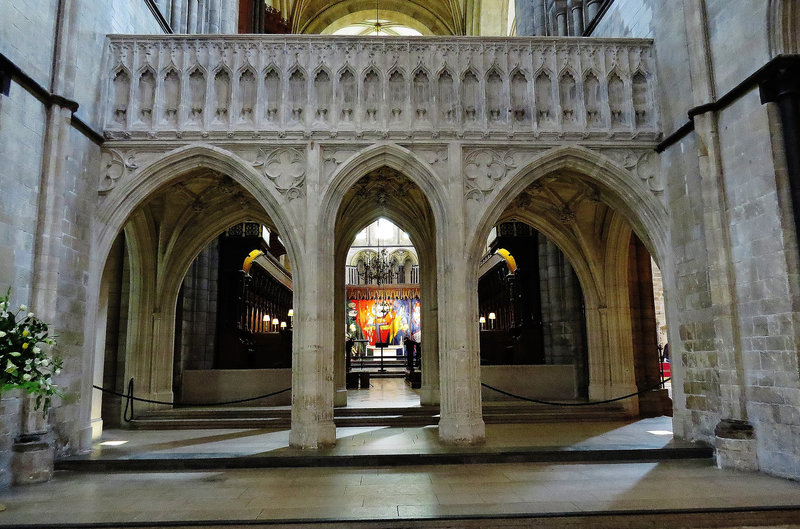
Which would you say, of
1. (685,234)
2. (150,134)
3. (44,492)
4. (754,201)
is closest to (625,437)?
(685,234)

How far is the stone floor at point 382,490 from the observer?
4.99 metres

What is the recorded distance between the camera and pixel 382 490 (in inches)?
229

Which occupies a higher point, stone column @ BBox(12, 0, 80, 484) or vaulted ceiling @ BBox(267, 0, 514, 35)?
vaulted ceiling @ BBox(267, 0, 514, 35)

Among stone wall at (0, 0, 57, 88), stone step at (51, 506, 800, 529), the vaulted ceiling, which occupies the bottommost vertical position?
stone step at (51, 506, 800, 529)

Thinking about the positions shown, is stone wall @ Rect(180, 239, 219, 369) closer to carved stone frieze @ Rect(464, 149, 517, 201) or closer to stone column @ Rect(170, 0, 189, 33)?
stone column @ Rect(170, 0, 189, 33)

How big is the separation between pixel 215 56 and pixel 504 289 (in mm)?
11199

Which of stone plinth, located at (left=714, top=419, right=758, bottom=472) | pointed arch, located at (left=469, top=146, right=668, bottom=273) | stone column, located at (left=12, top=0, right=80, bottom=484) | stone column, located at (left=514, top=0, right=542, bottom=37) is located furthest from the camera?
stone column, located at (left=514, top=0, right=542, bottom=37)

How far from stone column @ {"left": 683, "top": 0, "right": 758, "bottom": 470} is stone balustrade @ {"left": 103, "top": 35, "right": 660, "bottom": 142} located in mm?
1363

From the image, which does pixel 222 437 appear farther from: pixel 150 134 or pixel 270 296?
pixel 270 296

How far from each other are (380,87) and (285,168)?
209cm

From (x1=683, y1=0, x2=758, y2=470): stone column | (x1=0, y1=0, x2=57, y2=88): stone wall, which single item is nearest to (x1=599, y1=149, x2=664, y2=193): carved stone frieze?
(x1=683, y1=0, x2=758, y2=470): stone column

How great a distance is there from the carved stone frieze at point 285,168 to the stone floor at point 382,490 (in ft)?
12.9

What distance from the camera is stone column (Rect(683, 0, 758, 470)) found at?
6715 millimetres

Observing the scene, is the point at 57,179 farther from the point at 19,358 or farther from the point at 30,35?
the point at 19,358
